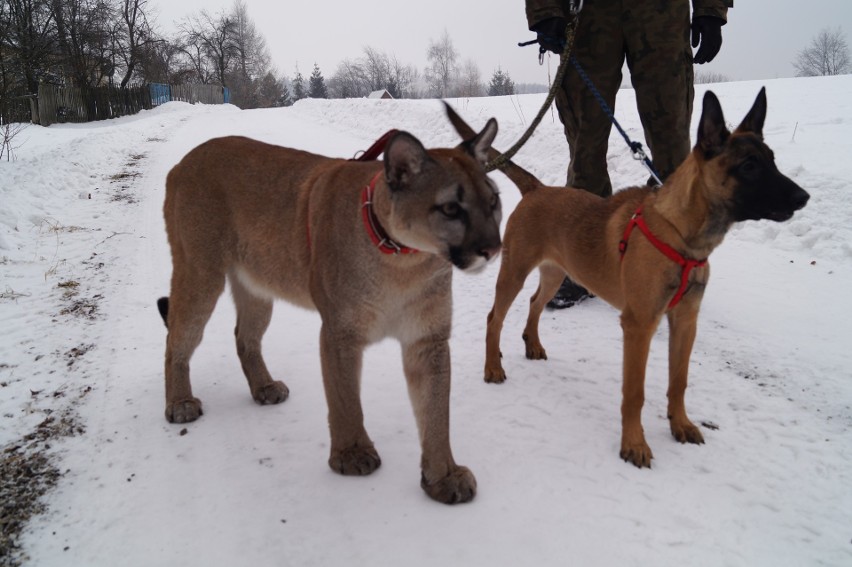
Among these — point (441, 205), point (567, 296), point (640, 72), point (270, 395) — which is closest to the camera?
point (441, 205)

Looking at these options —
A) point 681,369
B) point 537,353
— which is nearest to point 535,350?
point 537,353

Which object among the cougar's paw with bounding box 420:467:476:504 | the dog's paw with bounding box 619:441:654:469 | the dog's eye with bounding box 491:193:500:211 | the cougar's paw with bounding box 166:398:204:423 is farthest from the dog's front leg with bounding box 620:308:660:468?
the cougar's paw with bounding box 166:398:204:423

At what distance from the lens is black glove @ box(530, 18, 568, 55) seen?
4.76m

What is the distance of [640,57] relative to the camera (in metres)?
4.62

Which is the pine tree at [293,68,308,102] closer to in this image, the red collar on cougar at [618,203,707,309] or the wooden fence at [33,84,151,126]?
the wooden fence at [33,84,151,126]

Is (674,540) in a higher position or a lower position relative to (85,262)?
lower

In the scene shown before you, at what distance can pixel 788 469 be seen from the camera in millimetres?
2805

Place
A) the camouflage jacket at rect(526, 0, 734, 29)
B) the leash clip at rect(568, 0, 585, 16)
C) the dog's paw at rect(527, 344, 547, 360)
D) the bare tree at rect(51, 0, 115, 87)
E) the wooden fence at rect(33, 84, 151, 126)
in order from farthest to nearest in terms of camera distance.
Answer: the bare tree at rect(51, 0, 115, 87)
the wooden fence at rect(33, 84, 151, 126)
the leash clip at rect(568, 0, 585, 16)
the camouflage jacket at rect(526, 0, 734, 29)
the dog's paw at rect(527, 344, 547, 360)

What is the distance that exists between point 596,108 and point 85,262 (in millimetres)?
5709

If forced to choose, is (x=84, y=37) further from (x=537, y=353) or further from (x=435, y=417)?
(x=435, y=417)

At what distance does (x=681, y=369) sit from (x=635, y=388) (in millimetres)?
362

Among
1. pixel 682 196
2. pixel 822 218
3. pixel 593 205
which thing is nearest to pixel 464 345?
pixel 593 205

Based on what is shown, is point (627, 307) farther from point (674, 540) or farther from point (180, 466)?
point (180, 466)

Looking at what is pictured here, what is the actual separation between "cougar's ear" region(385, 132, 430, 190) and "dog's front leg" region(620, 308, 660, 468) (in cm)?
165
